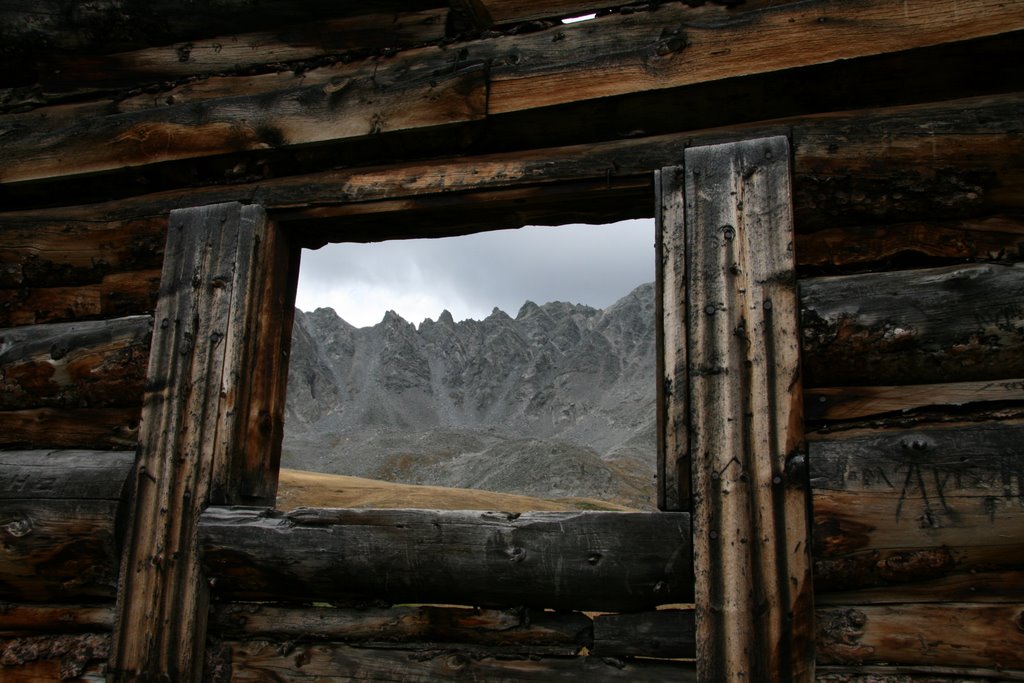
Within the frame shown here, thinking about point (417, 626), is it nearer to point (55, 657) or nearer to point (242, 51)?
point (55, 657)

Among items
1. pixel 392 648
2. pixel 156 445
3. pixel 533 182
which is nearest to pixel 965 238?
pixel 533 182

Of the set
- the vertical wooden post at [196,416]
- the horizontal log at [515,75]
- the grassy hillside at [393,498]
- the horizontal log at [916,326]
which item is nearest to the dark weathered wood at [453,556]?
the vertical wooden post at [196,416]

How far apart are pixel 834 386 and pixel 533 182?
1188 millimetres

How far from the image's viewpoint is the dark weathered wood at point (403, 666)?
2223 mm

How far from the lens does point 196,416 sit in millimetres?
2768

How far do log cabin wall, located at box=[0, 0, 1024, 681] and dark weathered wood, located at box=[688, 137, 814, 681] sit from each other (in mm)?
86

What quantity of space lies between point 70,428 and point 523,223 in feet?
6.42

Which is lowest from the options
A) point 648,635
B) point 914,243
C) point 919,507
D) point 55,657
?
point 55,657

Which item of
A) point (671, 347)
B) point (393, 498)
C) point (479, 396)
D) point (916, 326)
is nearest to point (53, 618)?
point (671, 347)

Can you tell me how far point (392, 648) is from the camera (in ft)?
8.05

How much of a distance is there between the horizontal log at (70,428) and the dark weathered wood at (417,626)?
2.63ft

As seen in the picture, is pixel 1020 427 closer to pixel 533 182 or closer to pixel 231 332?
pixel 533 182

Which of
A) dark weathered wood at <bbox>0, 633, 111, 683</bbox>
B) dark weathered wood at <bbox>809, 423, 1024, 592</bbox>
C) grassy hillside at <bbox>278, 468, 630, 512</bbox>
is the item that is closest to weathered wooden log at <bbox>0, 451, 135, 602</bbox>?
dark weathered wood at <bbox>0, 633, 111, 683</bbox>

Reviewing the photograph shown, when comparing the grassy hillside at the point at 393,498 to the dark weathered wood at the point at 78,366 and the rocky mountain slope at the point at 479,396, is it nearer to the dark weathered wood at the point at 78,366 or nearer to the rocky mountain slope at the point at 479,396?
the rocky mountain slope at the point at 479,396
